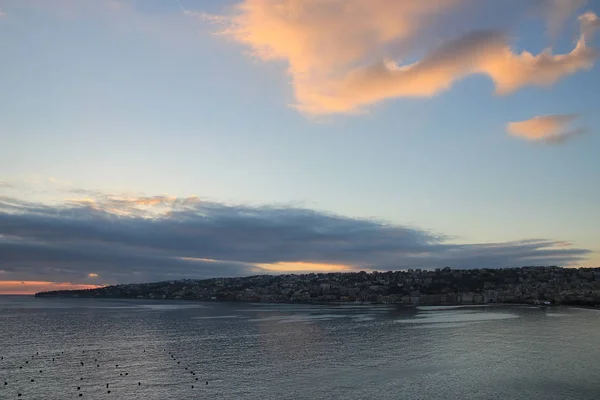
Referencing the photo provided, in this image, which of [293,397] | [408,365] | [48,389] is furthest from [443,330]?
[48,389]

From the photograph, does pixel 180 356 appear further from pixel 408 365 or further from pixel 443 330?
pixel 443 330

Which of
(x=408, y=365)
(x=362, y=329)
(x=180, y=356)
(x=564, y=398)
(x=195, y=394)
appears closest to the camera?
(x=564, y=398)

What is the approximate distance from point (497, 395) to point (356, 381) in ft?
61.9

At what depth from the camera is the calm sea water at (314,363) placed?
213ft

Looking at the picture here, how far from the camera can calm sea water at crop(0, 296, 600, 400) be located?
64938mm

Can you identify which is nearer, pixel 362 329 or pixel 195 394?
pixel 195 394

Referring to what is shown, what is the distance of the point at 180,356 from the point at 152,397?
33159mm

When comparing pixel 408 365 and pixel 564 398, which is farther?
pixel 408 365

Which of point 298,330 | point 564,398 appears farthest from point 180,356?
point 564,398

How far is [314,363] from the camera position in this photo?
3329 inches

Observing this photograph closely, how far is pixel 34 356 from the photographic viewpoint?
9712 centimetres

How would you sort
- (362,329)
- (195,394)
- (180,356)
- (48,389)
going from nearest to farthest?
(195,394) → (48,389) → (180,356) → (362,329)

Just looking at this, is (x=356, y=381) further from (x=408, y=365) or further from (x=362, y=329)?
(x=362, y=329)

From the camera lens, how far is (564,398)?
5959cm
